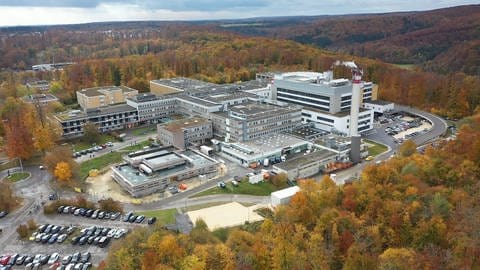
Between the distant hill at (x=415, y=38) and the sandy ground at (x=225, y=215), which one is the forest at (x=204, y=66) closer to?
the distant hill at (x=415, y=38)

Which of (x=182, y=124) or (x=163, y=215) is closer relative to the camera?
(x=163, y=215)

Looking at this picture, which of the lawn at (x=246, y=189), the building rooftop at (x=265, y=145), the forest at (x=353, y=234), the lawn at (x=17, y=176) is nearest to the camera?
the forest at (x=353, y=234)

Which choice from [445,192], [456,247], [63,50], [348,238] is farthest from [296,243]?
[63,50]

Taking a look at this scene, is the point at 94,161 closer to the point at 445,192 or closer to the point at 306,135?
the point at 306,135

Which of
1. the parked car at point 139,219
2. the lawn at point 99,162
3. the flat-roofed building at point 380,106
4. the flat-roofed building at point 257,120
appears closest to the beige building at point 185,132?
the flat-roofed building at point 257,120

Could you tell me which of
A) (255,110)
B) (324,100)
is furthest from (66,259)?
(324,100)

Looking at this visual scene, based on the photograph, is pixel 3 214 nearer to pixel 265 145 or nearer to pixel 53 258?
pixel 53 258
